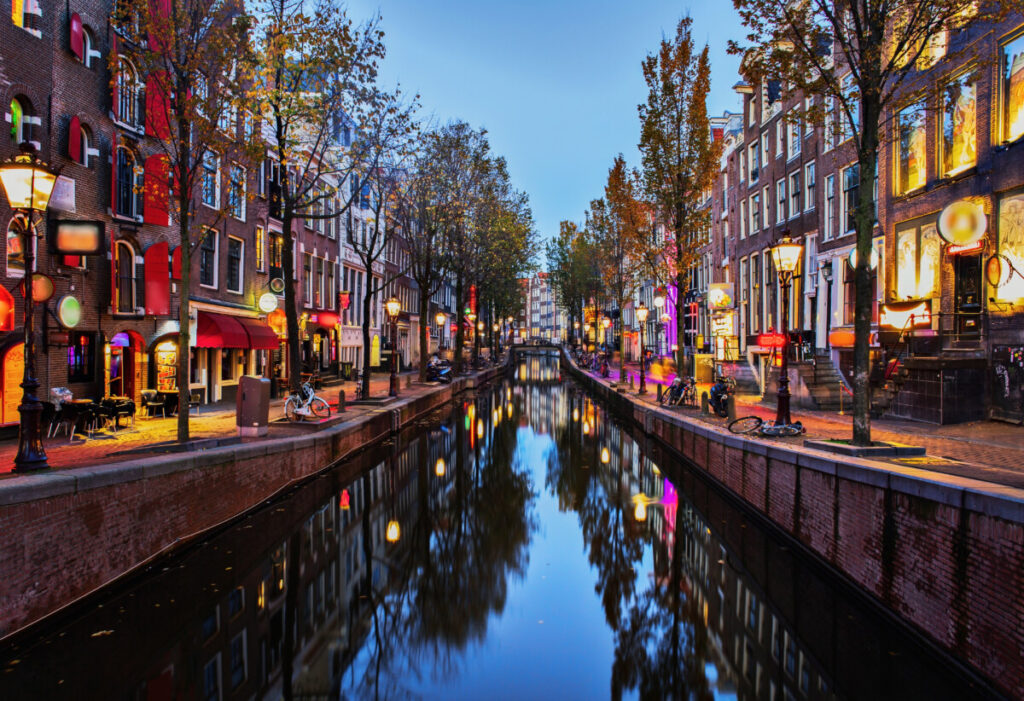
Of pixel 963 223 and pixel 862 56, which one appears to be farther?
pixel 963 223

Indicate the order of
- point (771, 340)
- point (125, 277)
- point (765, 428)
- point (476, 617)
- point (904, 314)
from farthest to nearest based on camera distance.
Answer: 1. point (771, 340)
2. point (125, 277)
3. point (904, 314)
4. point (765, 428)
5. point (476, 617)

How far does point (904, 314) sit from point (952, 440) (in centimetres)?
743

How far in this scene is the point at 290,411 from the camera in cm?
1859

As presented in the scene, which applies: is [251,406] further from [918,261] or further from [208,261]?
[918,261]

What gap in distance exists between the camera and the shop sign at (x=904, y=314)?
1814cm

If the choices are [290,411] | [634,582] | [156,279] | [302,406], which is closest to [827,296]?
[302,406]

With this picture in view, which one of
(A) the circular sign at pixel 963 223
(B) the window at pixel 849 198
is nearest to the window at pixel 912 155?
(B) the window at pixel 849 198

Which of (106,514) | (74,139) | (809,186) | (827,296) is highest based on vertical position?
(809,186)

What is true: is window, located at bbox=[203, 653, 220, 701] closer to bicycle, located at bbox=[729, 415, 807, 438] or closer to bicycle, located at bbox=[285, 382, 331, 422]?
bicycle, located at bbox=[285, 382, 331, 422]

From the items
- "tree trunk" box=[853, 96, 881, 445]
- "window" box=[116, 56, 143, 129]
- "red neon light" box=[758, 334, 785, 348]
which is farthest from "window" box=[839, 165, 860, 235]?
"window" box=[116, 56, 143, 129]

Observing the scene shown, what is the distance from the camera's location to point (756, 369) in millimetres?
32719

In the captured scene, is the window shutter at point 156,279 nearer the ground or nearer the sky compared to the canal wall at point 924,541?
nearer the sky

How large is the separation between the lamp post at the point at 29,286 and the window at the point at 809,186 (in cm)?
2763

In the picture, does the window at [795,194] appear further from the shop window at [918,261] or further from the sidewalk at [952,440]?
the sidewalk at [952,440]
